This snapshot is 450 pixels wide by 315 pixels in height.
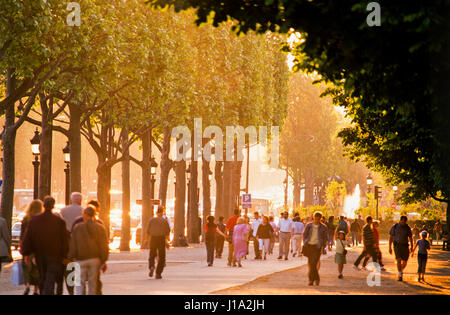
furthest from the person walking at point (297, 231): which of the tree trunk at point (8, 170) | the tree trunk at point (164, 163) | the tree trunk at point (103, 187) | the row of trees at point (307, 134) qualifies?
the row of trees at point (307, 134)

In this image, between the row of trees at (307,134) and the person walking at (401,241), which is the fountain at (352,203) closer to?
the row of trees at (307,134)

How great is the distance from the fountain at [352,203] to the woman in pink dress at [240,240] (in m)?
62.9

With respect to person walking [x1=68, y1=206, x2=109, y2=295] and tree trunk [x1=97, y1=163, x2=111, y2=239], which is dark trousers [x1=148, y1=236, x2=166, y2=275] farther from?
tree trunk [x1=97, y1=163, x2=111, y2=239]

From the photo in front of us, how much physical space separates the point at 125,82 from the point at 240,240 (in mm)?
9137

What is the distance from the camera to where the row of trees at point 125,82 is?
1043 inches

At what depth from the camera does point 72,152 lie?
113 ft

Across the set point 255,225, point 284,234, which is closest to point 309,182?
point 255,225

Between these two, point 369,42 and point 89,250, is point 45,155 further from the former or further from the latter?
point 369,42

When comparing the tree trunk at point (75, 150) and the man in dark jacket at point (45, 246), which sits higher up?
the tree trunk at point (75, 150)

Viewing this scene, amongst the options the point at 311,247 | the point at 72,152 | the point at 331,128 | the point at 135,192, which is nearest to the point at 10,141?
the point at 72,152

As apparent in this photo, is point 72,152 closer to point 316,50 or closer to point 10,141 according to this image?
point 10,141

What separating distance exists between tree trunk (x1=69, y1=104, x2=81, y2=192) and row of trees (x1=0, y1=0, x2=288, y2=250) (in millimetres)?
39

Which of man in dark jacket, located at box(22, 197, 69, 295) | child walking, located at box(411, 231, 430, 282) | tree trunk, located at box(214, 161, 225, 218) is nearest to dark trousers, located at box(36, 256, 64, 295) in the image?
man in dark jacket, located at box(22, 197, 69, 295)
